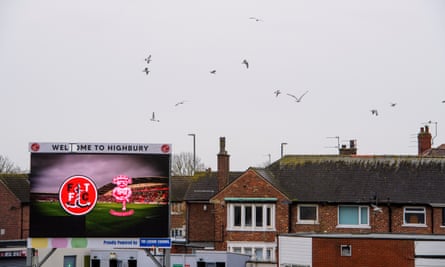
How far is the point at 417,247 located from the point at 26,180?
3361 centimetres

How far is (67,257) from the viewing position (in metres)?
51.4

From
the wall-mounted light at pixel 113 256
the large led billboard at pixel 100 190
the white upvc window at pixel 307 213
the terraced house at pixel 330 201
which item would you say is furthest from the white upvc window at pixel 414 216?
the large led billboard at pixel 100 190

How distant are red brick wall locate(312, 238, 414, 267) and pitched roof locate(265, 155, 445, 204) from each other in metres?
13.1

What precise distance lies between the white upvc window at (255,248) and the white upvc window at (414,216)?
7.58 metres

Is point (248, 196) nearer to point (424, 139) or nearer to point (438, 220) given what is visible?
point (438, 220)

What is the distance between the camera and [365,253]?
124 feet

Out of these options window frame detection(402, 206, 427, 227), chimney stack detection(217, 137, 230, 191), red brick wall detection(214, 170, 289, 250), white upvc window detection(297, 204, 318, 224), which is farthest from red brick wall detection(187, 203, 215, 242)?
window frame detection(402, 206, 427, 227)

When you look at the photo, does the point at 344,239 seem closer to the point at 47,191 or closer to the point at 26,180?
the point at 47,191

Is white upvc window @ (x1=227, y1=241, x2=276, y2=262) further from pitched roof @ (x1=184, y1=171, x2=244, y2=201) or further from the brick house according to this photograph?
the brick house

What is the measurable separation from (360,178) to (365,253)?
51.6 ft

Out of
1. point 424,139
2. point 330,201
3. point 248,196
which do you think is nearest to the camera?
point 330,201

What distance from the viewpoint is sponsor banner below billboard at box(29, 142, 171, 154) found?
1371 inches

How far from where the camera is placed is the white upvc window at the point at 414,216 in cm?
5109

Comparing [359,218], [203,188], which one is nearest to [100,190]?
[359,218]
